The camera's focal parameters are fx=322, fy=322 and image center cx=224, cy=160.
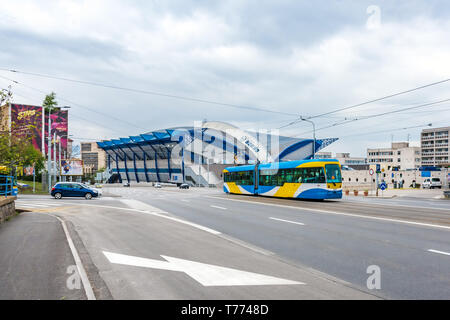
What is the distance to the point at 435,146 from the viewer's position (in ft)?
340

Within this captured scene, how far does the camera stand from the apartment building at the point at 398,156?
109 meters

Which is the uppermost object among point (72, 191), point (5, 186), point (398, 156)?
point (398, 156)

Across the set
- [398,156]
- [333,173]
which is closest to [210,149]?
[398,156]

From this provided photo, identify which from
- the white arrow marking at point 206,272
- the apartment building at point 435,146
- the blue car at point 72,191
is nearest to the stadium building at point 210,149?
the apartment building at point 435,146

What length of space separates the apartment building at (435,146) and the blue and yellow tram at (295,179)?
9267cm

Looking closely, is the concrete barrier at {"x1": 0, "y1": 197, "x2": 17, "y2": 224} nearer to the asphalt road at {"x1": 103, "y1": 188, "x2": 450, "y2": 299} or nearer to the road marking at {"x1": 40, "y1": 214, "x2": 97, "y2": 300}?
the road marking at {"x1": 40, "y1": 214, "x2": 97, "y2": 300}

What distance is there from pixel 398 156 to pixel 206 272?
122 meters

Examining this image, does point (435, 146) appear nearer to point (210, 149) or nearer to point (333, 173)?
point (210, 149)

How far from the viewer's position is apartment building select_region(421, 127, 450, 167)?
101438mm

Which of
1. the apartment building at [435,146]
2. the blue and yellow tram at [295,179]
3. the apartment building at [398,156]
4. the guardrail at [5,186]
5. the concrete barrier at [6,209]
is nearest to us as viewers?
the concrete barrier at [6,209]

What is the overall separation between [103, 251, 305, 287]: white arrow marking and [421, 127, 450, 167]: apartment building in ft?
374

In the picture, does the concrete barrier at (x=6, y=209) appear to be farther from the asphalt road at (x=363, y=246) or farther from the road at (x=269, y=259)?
the asphalt road at (x=363, y=246)

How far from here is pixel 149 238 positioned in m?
9.84
